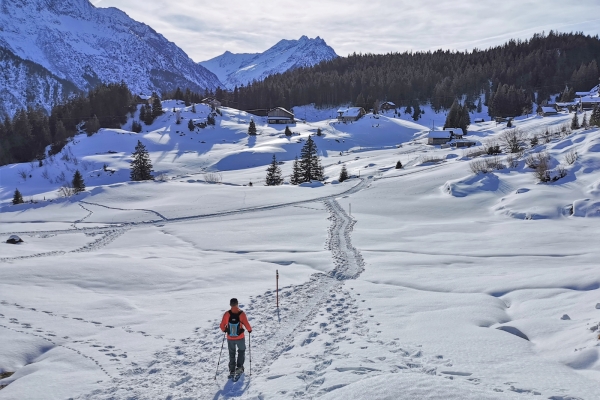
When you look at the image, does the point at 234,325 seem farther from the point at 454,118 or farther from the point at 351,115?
the point at 351,115

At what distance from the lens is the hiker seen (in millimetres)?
8133

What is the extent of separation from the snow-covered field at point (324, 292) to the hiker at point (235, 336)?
324 millimetres

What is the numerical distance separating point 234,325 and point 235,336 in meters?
0.21

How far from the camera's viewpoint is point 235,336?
27.0 feet

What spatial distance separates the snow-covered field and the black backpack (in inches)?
34.0

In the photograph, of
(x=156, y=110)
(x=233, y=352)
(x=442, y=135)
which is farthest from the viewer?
(x=156, y=110)

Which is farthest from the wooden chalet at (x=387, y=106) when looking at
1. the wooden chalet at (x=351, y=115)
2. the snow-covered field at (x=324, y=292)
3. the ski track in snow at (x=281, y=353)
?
the ski track in snow at (x=281, y=353)

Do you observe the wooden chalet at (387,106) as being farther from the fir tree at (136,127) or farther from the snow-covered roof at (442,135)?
the fir tree at (136,127)

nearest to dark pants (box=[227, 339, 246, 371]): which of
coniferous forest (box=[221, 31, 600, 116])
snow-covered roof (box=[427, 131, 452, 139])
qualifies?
snow-covered roof (box=[427, 131, 452, 139])

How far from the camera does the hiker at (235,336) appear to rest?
8.13m

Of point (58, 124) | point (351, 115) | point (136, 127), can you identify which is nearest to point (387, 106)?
point (351, 115)

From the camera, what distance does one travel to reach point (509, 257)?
1645 cm

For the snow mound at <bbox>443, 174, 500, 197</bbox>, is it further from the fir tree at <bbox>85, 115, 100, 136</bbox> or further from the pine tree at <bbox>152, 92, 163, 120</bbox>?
the pine tree at <bbox>152, 92, 163, 120</bbox>

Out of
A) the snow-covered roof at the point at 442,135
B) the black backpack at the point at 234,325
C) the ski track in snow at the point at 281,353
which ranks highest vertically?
the snow-covered roof at the point at 442,135
